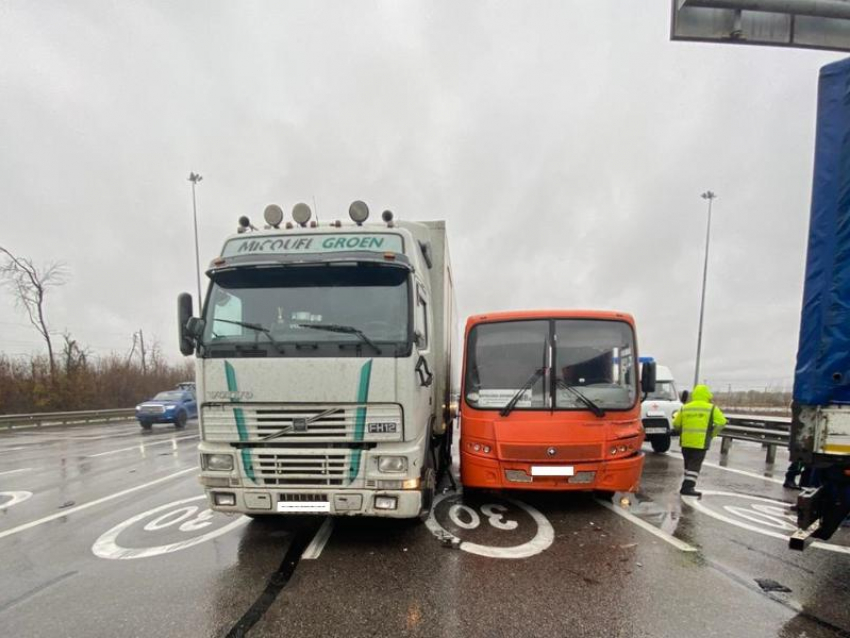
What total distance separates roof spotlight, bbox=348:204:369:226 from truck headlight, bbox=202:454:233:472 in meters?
2.73

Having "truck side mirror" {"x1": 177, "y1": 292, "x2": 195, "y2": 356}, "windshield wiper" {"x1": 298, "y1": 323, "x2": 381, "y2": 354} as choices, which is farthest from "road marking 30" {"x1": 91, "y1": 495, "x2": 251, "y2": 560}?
"windshield wiper" {"x1": 298, "y1": 323, "x2": 381, "y2": 354}

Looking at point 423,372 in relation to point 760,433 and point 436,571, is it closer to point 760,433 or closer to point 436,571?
point 436,571

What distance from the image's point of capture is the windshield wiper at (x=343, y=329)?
4.10 m

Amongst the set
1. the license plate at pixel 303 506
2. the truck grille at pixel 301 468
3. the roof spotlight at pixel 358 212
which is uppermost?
the roof spotlight at pixel 358 212

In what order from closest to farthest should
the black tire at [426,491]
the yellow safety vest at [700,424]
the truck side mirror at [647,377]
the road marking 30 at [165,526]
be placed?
1. the black tire at [426,491]
2. the road marking 30 at [165,526]
3. the truck side mirror at [647,377]
4. the yellow safety vest at [700,424]

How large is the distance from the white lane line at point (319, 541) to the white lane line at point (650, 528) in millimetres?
3630

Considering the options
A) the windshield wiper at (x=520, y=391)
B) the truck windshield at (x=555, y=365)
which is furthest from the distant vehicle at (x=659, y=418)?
the windshield wiper at (x=520, y=391)

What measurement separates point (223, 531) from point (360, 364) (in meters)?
2.87

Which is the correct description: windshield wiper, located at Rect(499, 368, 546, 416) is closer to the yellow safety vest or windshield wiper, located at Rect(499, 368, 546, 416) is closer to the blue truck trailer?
the blue truck trailer

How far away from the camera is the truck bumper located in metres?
4.03

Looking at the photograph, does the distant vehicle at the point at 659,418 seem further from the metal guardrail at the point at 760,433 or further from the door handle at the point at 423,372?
the door handle at the point at 423,372

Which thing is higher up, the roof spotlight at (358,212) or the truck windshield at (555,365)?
the roof spotlight at (358,212)

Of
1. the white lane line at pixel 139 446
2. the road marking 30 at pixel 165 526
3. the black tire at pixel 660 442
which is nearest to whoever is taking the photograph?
the road marking 30 at pixel 165 526

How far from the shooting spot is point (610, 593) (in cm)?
360
